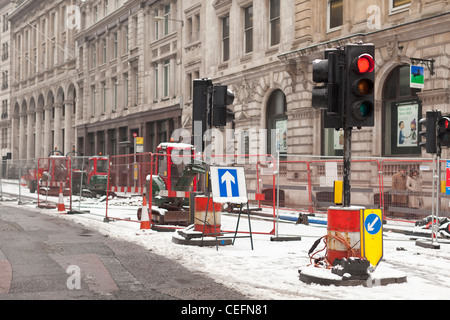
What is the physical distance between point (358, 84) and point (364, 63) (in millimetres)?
283

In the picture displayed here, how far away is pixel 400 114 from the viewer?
2080 centimetres

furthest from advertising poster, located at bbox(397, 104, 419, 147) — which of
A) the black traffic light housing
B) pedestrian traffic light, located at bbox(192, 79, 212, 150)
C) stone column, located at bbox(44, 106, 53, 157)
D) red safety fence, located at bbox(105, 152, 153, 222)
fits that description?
stone column, located at bbox(44, 106, 53, 157)

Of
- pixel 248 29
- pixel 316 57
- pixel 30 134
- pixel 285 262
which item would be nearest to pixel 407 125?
pixel 316 57

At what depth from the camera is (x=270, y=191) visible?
61.3 feet

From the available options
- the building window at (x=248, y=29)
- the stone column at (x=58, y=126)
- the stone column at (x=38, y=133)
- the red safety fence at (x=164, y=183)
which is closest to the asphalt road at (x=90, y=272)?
the red safety fence at (x=164, y=183)

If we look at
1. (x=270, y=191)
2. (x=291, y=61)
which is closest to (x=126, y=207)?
(x=270, y=191)

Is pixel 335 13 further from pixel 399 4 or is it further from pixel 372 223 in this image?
pixel 372 223

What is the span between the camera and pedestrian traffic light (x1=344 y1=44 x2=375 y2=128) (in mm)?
8125

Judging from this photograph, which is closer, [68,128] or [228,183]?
[228,183]

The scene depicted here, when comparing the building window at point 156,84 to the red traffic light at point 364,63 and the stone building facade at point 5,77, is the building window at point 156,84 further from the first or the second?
the stone building facade at point 5,77

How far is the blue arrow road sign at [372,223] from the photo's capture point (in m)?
8.22

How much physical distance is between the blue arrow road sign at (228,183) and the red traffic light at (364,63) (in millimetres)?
4018

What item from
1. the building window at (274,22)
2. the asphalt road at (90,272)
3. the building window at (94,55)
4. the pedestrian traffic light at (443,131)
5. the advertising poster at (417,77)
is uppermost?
the building window at (94,55)

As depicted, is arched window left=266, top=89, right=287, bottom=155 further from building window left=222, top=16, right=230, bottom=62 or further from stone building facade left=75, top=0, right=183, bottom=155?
stone building facade left=75, top=0, right=183, bottom=155
